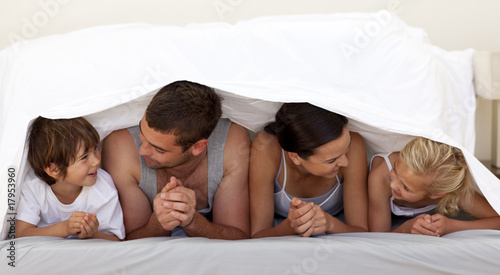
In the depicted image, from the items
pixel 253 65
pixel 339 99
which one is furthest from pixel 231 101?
pixel 339 99

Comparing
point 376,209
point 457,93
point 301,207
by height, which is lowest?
point 376,209

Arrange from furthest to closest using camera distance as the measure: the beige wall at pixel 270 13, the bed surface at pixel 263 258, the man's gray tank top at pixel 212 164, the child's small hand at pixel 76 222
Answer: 1. the beige wall at pixel 270 13
2. the man's gray tank top at pixel 212 164
3. the child's small hand at pixel 76 222
4. the bed surface at pixel 263 258

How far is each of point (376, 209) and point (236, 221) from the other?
1.42ft

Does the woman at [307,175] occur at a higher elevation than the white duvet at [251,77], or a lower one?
lower

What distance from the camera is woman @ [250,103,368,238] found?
1.41m

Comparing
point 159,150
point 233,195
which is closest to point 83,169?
point 159,150

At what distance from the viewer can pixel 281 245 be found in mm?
1261

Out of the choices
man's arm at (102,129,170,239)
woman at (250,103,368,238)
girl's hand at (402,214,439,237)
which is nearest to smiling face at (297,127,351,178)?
woman at (250,103,368,238)

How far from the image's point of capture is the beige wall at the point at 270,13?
7.73 ft

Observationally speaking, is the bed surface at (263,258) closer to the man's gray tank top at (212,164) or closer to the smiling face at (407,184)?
the smiling face at (407,184)

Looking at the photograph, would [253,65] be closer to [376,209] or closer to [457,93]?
[376,209]

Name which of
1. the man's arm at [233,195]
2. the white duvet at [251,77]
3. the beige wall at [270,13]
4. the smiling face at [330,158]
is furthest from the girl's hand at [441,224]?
the beige wall at [270,13]

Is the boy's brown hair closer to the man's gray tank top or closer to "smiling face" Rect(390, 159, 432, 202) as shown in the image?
the man's gray tank top

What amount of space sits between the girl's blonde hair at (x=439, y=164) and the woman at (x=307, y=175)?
0.19 m
